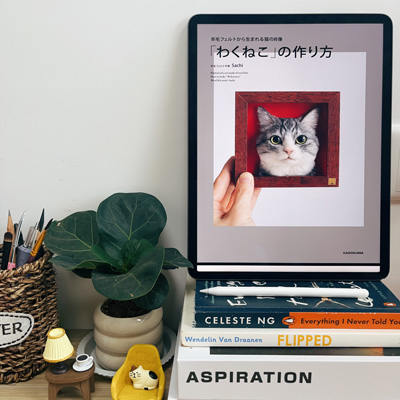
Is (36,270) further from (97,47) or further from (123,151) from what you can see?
(97,47)

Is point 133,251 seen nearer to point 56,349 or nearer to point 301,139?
point 56,349

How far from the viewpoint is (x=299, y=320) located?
55 cm

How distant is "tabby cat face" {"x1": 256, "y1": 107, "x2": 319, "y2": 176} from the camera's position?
2.23 ft

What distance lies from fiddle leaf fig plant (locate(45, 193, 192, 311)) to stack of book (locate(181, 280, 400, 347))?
77 millimetres

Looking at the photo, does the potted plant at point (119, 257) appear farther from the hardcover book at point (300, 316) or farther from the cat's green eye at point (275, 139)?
the cat's green eye at point (275, 139)

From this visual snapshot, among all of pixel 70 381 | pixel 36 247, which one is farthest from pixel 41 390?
pixel 36 247

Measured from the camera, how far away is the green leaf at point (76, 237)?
60cm

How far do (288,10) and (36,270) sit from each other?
1.80ft

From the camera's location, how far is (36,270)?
0.60m

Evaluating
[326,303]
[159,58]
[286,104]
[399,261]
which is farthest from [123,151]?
[399,261]

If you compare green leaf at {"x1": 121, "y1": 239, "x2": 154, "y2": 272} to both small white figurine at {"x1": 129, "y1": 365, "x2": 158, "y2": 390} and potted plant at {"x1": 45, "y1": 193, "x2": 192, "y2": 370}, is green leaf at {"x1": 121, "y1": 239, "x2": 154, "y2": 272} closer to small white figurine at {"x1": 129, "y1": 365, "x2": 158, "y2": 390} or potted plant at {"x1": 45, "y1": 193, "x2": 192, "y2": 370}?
potted plant at {"x1": 45, "y1": 193, "x2": 192, "y2": 370}

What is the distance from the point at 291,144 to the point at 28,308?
1.54 feet

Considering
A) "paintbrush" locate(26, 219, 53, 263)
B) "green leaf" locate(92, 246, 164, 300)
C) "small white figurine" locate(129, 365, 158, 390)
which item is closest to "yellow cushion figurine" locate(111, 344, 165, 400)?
"small white figurine" locate(129, 365, 158, 390)

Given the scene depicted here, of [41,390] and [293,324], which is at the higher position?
[293,324]
